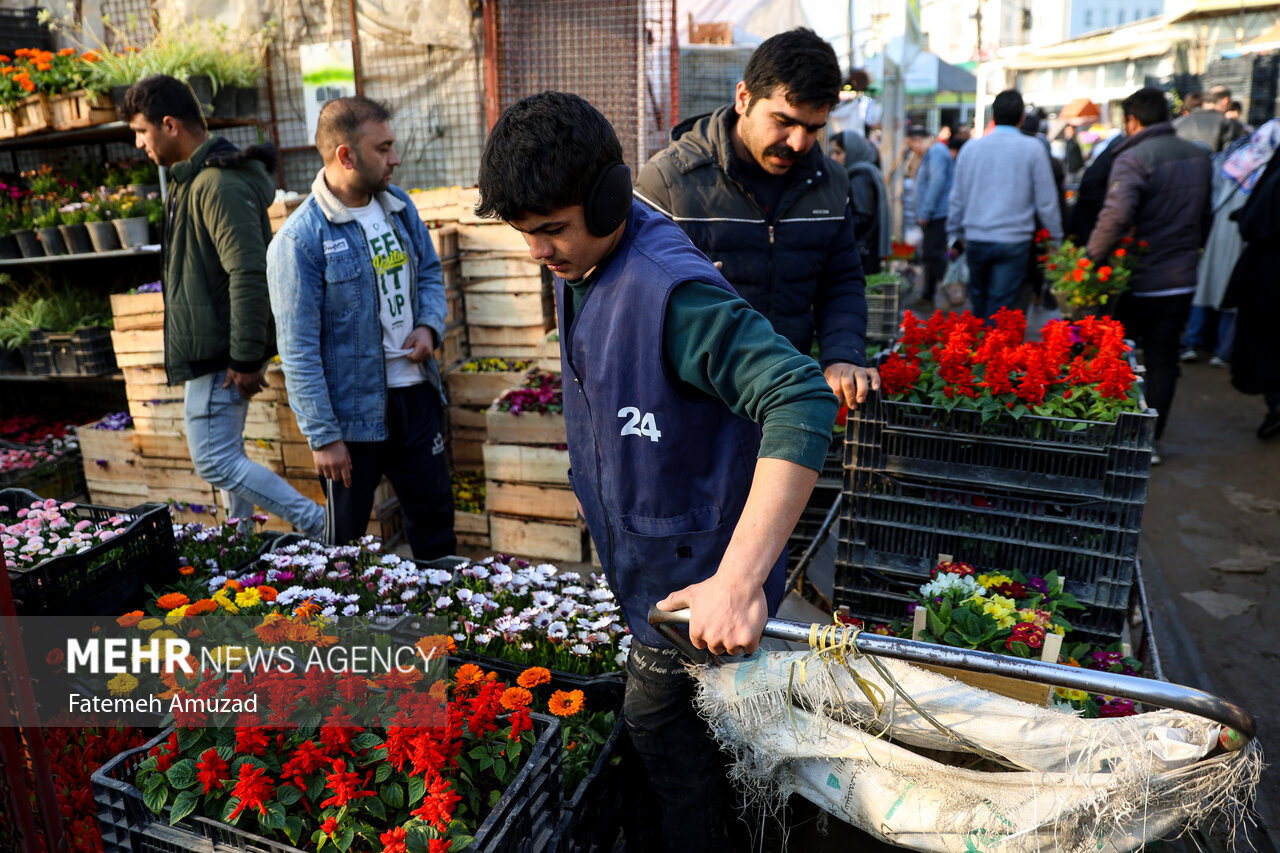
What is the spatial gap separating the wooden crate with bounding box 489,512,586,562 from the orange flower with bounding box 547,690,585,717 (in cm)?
243

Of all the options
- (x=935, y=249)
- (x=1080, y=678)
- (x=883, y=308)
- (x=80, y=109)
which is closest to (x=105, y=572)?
(x=1080, y=678)

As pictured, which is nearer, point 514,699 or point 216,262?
point 514,699

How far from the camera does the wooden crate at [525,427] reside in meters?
4.55

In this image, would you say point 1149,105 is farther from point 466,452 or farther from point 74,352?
point 74,352

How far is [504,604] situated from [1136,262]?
16.7 feet

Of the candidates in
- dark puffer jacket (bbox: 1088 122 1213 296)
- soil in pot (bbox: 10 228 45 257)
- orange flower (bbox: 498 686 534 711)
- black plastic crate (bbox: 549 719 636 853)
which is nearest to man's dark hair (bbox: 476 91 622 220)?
orange flower (bbox: 498 686 534 711)

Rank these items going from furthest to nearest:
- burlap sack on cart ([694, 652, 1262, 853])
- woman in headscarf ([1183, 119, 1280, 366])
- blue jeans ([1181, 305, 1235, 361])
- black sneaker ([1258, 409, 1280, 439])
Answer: blue jeans ([1181, 305, 1235, 361]), woman in headscarf ([1183, 119, 1280, 366]), black sneaker ([1258, 409, 1280, 439]), burlap sack on cart ([694, 652, 1262, 853])

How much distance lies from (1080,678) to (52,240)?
7.00m

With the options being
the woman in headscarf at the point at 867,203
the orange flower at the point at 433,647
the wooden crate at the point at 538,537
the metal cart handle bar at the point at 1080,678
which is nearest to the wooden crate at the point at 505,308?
the wooden crate at the point at 538,537

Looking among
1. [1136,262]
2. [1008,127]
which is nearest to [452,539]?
[1136,262]

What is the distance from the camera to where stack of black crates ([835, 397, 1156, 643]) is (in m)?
2.55

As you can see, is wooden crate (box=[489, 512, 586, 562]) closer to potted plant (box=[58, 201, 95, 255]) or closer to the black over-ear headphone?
the black over-ear headphone

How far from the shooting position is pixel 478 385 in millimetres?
5641

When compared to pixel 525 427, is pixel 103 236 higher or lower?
higher
